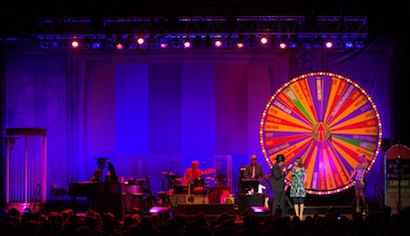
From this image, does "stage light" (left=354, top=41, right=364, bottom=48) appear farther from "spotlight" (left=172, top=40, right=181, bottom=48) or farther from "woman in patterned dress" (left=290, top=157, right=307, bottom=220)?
"spotlight" (left=172, top=40, right=181, bottom=48)

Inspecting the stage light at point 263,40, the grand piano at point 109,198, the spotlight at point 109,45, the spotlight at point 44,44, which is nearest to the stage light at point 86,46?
the spotlight at point 109,45

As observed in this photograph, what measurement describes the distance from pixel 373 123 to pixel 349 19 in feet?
10.9

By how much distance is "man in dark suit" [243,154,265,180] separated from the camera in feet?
59.4

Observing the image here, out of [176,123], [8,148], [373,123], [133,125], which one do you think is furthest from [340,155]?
[8,148]

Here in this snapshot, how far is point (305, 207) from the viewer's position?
58.5 feet

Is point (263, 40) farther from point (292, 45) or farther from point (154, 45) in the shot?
point (154, 45)

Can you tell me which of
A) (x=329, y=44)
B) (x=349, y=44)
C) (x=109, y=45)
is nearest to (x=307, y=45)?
(x=329, y=44)

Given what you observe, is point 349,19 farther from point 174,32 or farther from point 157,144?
point 157,144

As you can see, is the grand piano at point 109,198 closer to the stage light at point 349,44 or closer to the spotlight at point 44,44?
the spotlight at point 44,44

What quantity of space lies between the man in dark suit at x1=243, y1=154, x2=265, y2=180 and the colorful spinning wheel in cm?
63

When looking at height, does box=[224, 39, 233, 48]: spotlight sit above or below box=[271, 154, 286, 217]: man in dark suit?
above

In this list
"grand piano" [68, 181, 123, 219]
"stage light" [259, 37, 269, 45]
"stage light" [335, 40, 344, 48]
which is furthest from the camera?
"stage light" [335, 40, 344, 48]

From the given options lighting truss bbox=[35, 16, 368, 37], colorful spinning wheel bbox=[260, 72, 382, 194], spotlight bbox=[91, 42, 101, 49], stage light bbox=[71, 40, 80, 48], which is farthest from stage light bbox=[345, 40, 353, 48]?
stage light bbox=[71, 40, 80, 48]

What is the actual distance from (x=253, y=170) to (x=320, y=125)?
266 cm
